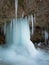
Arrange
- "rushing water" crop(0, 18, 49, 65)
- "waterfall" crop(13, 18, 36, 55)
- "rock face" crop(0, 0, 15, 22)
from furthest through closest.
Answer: "waterfall" crop(13, 18, 36, 55)
"rock face" crop(0, 0, 15, 22)
"rushing water" crop(0, 18, 49, 65)

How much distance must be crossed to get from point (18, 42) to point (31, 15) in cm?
158

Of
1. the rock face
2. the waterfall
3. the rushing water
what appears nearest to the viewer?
the rushing water

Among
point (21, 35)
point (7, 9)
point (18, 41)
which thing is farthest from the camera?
point (21, 35)

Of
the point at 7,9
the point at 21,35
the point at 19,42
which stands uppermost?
the point at 7,9

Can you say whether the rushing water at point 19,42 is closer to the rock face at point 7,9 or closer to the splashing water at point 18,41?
the splashing water at point 18,41

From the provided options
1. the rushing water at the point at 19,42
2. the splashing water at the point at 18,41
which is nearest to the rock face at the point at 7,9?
the splashing water at the point at 18,41

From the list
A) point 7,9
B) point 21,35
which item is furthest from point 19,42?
point 7,9

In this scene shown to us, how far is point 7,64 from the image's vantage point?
25.6 feet

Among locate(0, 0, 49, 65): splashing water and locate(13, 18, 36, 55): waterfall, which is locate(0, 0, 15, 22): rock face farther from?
locate(13, 18, 36, 55): waterfall

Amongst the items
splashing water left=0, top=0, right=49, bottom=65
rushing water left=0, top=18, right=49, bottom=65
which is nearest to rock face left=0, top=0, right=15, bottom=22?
splashing water left=0, top=0, right=49, bottom=65

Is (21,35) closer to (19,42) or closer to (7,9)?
(19,42)

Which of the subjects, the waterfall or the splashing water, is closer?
the splashing water

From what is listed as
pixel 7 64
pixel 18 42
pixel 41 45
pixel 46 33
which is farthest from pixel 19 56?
pixel 46 33

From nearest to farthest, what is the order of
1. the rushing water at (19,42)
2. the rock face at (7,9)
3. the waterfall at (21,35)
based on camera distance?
1. the rushing water at (19,42)
2. the rock face at (7,9)
3. the waterfall at (21,35)
